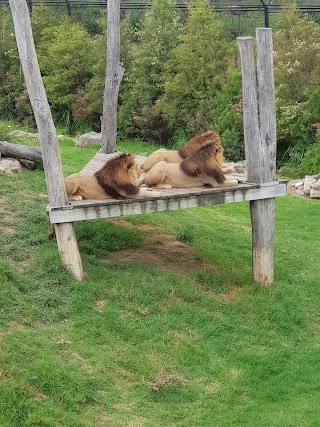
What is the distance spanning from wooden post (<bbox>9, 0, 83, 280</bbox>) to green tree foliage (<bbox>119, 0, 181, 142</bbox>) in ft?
34.6

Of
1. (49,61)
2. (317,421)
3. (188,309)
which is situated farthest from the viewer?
(49,61)

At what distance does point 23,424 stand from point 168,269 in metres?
3.56

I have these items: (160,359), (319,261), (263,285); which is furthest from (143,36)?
(160,359)

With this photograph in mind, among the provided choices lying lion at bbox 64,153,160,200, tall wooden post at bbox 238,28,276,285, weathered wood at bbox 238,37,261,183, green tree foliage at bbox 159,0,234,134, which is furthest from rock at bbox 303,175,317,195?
lying lion at bbox 64,153,160,200

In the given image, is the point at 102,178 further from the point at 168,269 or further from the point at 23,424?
the point at 23,424

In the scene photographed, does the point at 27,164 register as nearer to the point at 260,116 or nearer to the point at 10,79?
the point at 260,116

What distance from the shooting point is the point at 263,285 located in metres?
8.62

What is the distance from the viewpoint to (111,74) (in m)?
11.1

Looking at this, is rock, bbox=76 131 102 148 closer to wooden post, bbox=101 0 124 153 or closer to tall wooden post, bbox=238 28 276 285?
wooden post, bbox=101 0 124 153

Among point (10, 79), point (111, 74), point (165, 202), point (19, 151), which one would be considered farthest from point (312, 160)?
point (10, 79)

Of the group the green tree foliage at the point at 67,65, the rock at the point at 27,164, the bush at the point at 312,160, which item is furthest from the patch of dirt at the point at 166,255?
the green tree foliage at the point at 67,65

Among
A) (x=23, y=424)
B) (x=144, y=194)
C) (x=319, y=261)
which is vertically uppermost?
(x=144, y=194)

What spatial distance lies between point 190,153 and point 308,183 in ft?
19.5

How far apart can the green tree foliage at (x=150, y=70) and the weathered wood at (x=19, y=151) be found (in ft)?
21.4
